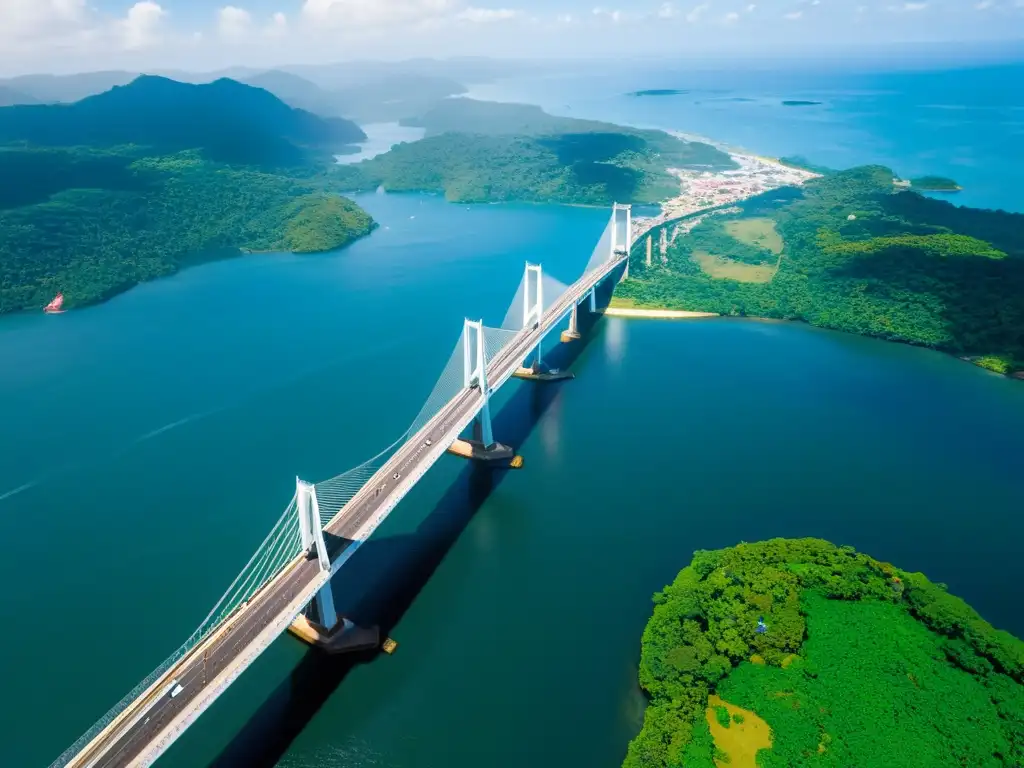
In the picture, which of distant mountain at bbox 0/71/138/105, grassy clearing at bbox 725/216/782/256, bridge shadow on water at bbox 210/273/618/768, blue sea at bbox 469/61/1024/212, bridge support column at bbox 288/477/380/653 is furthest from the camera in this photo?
distant mountain at bbox 0/71/138/105

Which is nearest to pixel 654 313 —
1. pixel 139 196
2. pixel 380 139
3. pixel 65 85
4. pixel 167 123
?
pixel 139 196

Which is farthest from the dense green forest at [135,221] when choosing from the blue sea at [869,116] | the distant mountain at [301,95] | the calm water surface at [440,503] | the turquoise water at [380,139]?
the distant mountain at [301,95]

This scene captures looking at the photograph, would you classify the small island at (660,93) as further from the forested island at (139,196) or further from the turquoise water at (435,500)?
the turquoise water at (435,500)

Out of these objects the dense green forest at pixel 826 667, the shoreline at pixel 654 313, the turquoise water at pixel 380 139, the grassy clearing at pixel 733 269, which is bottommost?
the shoreline at pixel 654 313

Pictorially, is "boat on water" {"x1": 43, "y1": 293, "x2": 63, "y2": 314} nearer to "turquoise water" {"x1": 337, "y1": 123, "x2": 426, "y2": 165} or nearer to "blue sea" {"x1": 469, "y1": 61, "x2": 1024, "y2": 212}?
"turquoise water" {"x1": 337, "y1": 123, "x2": 426, "y2": 165}

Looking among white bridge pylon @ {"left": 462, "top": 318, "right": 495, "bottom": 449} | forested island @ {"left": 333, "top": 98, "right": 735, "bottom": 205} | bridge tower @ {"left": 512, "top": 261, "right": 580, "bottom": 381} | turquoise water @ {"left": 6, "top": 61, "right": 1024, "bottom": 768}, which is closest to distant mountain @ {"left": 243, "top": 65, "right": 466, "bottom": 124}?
forested island @ {"left": 333, "top": 98, "right": 735, "bottom": 205}

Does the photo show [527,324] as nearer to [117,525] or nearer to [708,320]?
[708,320]

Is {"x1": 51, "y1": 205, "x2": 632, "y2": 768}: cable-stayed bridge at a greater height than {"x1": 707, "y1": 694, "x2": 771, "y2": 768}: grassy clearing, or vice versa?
{"x1": 51, "y1": 205, "x2": 632, "y2": 768}: cable-stayed bridge
